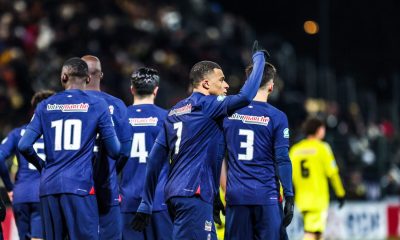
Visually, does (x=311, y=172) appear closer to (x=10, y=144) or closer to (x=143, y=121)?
(x=143, y=121)

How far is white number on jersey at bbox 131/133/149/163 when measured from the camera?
35.8 feet

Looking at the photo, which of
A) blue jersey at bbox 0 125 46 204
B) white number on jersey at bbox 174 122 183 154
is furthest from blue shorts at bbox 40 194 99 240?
blue jersey at bbox 0 125 46 204

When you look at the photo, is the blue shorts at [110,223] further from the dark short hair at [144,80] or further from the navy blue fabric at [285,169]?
the navy blue fabric at [285,169]

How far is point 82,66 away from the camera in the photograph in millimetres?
9586

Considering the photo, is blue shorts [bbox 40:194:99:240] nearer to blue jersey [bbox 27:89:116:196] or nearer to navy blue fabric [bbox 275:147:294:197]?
blue jersey [bbox 27:89:116:196]

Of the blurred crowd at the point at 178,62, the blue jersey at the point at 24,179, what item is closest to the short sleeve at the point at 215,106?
the blue jersey at the point at 24,179

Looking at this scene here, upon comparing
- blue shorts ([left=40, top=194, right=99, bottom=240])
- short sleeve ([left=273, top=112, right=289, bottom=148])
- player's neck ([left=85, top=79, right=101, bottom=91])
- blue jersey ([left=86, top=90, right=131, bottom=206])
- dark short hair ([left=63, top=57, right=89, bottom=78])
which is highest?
dark short hair ([left=63, top=57, right=89, bottom=78])

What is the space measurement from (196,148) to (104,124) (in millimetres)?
1010

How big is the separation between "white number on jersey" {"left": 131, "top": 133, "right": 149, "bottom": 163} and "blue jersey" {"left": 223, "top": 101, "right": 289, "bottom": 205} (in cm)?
111

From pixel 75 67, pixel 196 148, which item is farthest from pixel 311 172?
pixel 75 67

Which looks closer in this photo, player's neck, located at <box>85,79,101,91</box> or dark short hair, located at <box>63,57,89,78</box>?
dark short hair, located at <box>63,57,89,78</box>

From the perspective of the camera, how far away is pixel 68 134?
9.30m

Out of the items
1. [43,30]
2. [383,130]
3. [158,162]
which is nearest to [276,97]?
[383,130]

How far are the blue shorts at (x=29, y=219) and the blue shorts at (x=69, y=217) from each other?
301 cm
